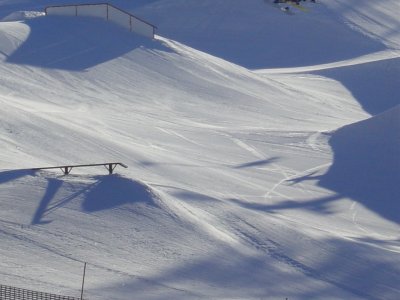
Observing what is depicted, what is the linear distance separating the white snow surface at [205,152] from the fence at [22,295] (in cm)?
48

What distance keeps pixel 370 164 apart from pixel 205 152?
394 centimetres

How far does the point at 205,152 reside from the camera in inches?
905

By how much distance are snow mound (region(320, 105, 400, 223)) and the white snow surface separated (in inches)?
2.1

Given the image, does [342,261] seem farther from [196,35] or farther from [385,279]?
[196,35]

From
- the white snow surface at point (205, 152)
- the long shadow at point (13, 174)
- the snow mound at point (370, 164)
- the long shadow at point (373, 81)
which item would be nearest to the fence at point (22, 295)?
the white snow surface at point (205, 152)

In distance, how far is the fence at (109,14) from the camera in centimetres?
3069

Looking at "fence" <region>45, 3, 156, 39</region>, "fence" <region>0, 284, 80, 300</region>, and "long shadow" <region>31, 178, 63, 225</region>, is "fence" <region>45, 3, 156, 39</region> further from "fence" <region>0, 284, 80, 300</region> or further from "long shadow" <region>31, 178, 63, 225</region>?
"fence" <region>0, 284, 80, 300</region>

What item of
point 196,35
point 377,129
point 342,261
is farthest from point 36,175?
point 196,35

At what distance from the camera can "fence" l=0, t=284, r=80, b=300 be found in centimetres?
1259

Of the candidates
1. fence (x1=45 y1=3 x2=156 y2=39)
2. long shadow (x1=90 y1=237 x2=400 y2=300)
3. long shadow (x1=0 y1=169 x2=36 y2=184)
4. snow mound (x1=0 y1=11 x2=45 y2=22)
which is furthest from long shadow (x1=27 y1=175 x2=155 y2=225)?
snow mound (x1=0 y1=11 x2=45 y2=22)

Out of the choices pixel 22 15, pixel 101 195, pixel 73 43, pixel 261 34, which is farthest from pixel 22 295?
pixel 261 34

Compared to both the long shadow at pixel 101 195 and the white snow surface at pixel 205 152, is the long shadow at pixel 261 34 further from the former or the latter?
the long shadow at pixel 101 195

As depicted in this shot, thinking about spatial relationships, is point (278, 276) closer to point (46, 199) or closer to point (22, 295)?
point (46, 199)

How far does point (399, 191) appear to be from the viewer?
22531mm
